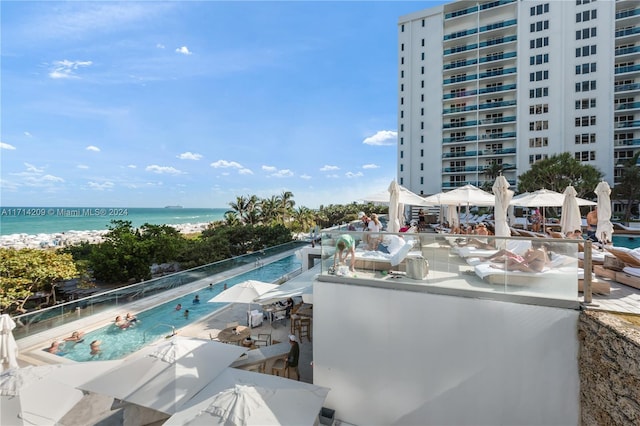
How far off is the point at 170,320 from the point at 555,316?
12992 millimetres

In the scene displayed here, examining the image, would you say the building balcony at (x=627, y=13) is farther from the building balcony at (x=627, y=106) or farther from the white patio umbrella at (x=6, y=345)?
the white patio umbrella at (x=6, y=345)

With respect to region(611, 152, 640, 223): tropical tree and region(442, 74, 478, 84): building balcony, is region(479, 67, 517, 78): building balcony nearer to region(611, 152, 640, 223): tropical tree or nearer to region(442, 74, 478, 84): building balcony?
region(442, 74, 478, 84): building balcony

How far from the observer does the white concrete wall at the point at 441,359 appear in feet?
16.5

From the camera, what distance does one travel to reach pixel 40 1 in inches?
499

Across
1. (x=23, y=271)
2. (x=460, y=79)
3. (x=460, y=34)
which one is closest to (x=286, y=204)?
(x=460, y=79)

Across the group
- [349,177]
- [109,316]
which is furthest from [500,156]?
[349,177]

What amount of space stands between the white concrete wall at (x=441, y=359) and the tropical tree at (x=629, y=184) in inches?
1643

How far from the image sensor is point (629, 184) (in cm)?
3331

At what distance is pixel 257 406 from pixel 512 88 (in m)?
50.4

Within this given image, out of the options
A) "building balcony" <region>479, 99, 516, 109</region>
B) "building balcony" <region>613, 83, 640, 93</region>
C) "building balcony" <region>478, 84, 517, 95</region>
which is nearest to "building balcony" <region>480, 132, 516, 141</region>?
"building balcony" <region>479, 99, 516, 109</region>

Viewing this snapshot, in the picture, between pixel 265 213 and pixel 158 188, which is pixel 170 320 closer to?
pixel 265 213

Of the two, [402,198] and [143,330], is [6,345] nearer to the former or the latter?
[143,330]

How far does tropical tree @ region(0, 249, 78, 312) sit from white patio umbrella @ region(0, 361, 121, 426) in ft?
32.0

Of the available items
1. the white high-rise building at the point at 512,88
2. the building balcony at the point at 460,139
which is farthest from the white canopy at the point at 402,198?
the building balcony at the point at 460,139
